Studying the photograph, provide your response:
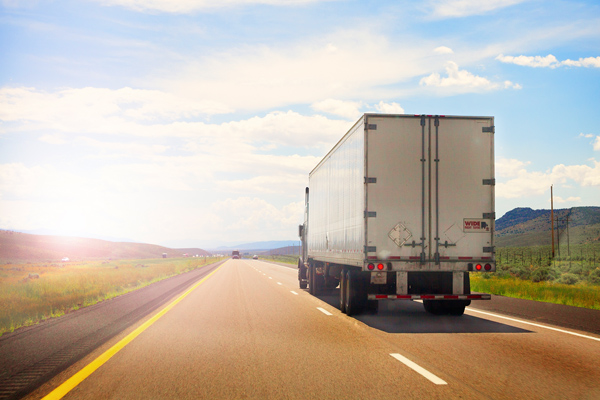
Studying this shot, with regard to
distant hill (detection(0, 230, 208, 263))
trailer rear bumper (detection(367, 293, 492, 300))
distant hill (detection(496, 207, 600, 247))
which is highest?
distant hill (detection(496, 207, 600, 247))

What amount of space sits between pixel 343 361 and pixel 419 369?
3.52 ft

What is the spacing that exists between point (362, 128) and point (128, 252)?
7397 inches

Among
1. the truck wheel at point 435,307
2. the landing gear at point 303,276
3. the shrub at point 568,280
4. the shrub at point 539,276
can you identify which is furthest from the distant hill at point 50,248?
the truck wheel at point 435,307

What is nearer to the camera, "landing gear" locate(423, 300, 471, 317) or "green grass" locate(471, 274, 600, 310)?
"landing gear" locate(423, 300, 471, 317)

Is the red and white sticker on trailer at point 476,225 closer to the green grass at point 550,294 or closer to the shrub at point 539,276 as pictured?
the green grass at point 550,294

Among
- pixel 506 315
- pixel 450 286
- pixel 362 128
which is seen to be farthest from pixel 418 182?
pixel 506 315

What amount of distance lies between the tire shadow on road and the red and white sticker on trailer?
1940 millimetres

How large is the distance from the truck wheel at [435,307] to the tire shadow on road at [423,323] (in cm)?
15

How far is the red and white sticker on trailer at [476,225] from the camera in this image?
11031 mm

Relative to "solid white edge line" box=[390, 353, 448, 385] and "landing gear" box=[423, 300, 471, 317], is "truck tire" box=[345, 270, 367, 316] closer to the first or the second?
"landing gear" box=[423, 300, 471, 317]

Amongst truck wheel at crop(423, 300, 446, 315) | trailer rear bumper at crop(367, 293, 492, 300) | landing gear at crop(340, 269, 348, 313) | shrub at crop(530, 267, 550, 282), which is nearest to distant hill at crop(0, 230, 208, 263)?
shrub at crop(530, 267, 550, 282)

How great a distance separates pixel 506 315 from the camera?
40.9 ft

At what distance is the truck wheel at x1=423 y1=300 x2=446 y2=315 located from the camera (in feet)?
41.5

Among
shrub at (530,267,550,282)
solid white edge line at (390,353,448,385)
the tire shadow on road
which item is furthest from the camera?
shrub at (530,267,550,282)
